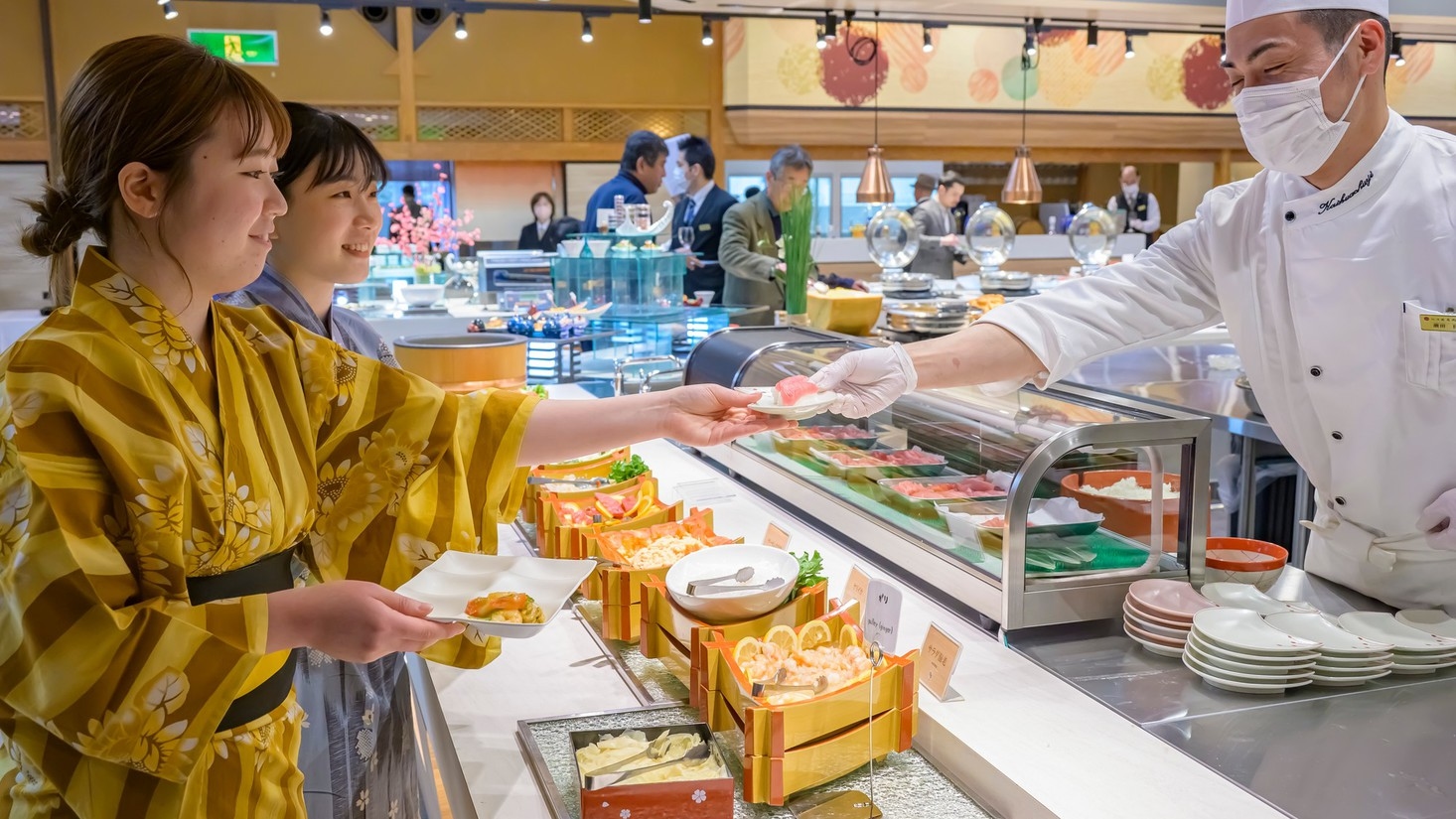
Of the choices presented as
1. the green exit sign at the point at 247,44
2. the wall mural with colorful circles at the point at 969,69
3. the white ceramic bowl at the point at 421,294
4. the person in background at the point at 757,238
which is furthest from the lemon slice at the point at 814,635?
the green exit sign at the point at 247,44

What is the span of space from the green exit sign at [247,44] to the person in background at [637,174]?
6094mm

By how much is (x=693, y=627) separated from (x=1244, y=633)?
0.81 m

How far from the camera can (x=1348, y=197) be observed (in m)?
1.95

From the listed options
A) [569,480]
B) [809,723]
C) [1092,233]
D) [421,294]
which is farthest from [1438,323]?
[421,294]

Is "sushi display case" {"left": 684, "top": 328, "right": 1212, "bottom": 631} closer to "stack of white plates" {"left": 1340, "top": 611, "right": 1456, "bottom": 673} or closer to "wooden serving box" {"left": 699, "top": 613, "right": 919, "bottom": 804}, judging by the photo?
"stack of white plates" {"left": 1340, "top": 611, "right": 1456, "bottom": 673}

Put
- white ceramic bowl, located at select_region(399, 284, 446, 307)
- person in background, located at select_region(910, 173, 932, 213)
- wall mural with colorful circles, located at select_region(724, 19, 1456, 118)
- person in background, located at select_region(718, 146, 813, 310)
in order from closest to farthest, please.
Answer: person in background, located at select_region(718, 146, 813, 310) → white ceramic bowl, located at select_region(399, 284, 446, 307) → person in background, located at select_region(910, 173, 932, 213) → wall mural with colorful circles, located at select_region(724, 19, 1456, 118)

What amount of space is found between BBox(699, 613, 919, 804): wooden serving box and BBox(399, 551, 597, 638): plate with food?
23cm

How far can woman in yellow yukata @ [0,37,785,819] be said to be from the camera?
3.66ft

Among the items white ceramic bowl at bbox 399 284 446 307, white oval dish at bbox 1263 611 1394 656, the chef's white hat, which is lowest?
white oval dish at bbox 1263 611 1394 656

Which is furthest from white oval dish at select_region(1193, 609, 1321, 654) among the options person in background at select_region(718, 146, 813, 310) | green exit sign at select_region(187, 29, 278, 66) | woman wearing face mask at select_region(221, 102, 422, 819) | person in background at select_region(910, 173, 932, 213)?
green exit sign at select_region(187, 29, 278, 66)

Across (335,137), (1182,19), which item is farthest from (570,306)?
(1182,19)

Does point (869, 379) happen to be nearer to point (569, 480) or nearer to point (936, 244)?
point (569, 480)

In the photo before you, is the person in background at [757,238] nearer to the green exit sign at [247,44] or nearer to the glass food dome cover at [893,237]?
the glass food dome cover at [893,237]

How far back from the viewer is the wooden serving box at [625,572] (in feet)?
6.37
